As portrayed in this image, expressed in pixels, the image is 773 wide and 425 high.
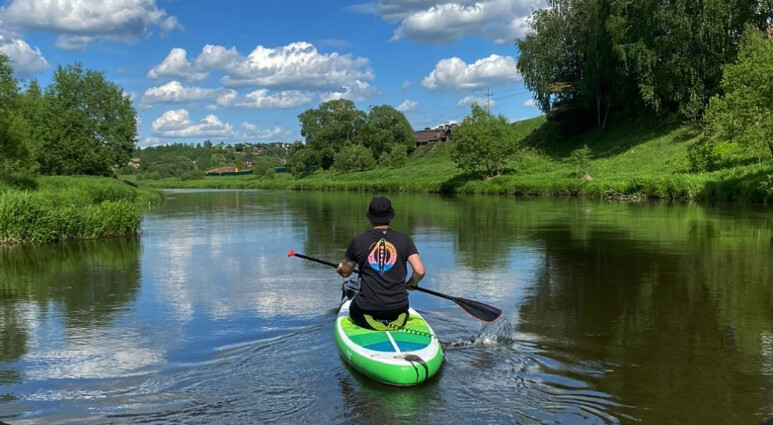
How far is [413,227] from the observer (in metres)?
24.7

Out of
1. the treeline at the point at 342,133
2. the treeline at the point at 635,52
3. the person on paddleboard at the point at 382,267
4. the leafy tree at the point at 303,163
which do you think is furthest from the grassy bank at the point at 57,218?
the leafy tree at the point at 303,163

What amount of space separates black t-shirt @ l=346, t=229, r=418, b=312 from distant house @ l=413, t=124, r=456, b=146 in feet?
344

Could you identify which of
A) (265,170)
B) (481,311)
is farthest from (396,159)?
(481,311)

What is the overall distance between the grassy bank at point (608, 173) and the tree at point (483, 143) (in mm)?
1415

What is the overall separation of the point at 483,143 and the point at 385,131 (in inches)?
1780

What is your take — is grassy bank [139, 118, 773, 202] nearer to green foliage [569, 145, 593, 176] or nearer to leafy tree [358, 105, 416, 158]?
green foliage [569, 145, 593, 176]

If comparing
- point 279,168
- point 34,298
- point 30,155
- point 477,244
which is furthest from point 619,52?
point 279,168

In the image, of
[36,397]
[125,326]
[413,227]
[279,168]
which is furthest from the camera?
[279,168]

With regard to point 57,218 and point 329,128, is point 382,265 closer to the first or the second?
point 57,218

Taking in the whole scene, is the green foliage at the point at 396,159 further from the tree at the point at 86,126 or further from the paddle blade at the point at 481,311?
the paddle blade at the point at 481,311

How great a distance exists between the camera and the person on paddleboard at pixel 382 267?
23.3 ft

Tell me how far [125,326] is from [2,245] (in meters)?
12.1

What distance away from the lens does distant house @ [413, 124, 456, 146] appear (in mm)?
113500

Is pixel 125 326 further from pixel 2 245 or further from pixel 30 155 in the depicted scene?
pixel 30 155
